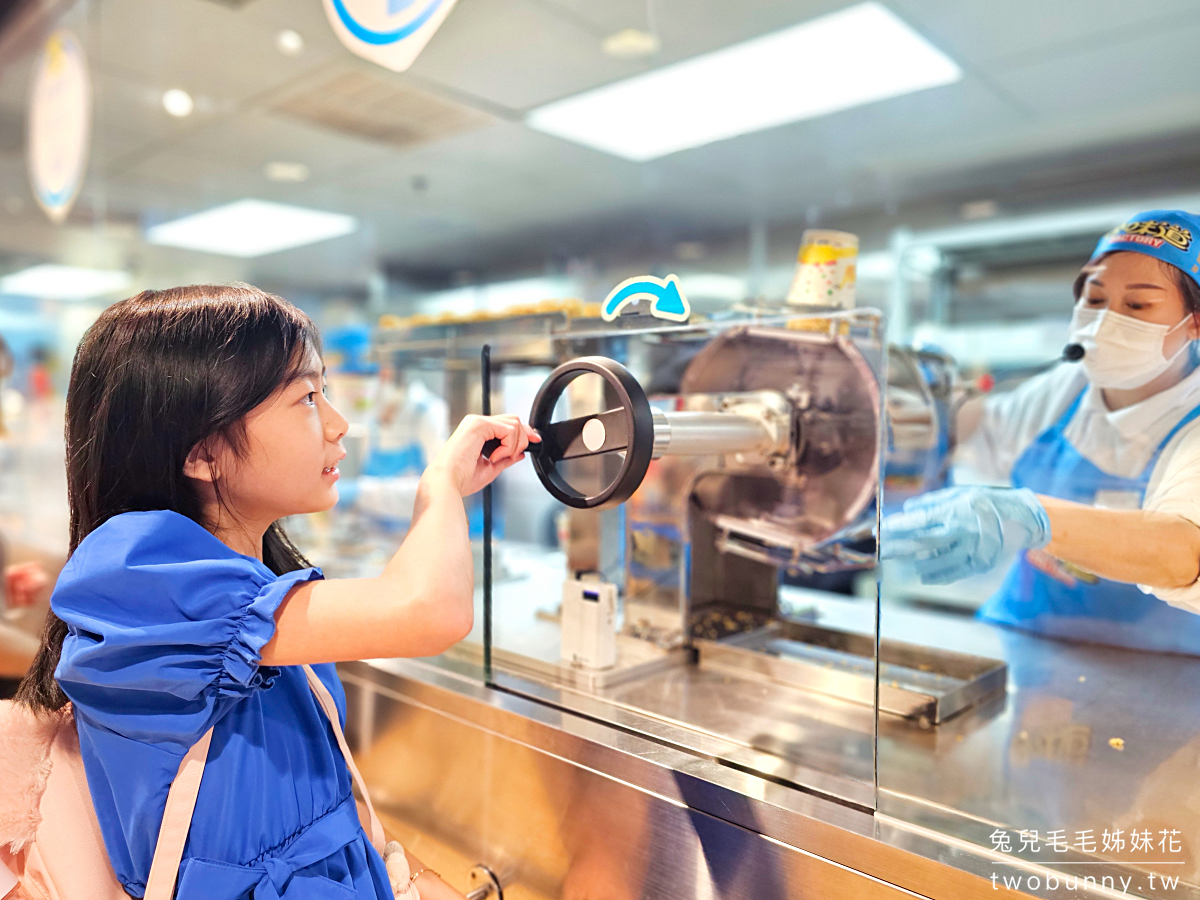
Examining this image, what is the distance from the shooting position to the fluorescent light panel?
8.23ft

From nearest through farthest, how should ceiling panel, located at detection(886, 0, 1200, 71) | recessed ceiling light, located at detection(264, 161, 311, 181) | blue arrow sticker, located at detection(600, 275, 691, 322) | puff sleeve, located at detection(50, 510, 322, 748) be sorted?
puff sleeve, located at detection(50, 510, 322, 748)
blue arrow sticker, located at detection(600, 275, 691, 322)
ceiling panel, located at detection(886, 0, 1200, 71)
recessed ceiling light, located at detection(264, 161, 311, 181)

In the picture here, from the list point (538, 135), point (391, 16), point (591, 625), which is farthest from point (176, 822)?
point (538, 135)

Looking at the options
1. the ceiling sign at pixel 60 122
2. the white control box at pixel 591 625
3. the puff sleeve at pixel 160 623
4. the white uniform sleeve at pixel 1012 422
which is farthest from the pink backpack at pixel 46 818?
the ceiling sign at pixel 60 122

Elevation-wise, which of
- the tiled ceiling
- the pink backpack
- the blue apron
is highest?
the tiled ceiling

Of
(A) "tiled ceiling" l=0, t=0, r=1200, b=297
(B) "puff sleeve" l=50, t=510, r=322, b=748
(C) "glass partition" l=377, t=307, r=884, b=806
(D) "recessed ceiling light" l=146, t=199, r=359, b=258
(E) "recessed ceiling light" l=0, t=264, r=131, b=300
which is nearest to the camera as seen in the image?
(B) "puff sleeve" l=50, t=510, r=322, b=748

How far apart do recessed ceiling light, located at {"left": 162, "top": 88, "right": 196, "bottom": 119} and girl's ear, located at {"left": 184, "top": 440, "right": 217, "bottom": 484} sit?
284cm

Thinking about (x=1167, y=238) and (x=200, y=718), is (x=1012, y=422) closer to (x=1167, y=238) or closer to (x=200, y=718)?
(x=1167, y=238)

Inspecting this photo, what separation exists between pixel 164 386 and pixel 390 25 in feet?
2.82

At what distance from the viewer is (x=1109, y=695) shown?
976mm

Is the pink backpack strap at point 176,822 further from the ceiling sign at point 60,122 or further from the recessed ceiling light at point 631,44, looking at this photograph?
the ceiling sign at point 60,122

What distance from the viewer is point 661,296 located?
1011 millimetres

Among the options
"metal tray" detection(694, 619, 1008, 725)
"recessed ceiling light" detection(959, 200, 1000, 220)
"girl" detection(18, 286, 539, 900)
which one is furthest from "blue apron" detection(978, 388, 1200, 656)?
"recessed ceiling light" detection(959, 200, 1000, 220)

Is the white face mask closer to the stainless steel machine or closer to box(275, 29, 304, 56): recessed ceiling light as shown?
the stainless steel machine

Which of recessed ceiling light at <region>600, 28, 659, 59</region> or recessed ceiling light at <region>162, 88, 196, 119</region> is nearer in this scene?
recessed ceiling light at <region>600, 28, 659, 59</region>
